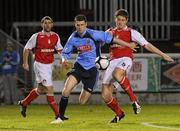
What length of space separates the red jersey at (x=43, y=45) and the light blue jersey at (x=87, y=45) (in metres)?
1.74

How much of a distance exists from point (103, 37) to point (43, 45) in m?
2.29

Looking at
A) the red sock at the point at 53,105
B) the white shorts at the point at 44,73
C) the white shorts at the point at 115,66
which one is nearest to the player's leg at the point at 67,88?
the white shorts at the point at 115,66

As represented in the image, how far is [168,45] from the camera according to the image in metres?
28.9

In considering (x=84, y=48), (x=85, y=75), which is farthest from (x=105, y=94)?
(x=84, y=48)

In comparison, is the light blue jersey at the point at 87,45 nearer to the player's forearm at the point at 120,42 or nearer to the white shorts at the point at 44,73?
the player's forearm at the point at 120,42

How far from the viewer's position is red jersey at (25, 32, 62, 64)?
17.4 meters

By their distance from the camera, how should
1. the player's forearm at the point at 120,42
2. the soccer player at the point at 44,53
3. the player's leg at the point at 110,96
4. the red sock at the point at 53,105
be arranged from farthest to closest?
the soccer player at the point at 44,53, the red sock at the point at 53,105, the player's leg at the point at 110,96, the player's forearm at the point at 120,42

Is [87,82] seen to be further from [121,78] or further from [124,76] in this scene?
[124,76]

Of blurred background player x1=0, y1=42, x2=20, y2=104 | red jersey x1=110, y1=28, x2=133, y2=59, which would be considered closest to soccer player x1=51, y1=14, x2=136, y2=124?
red jersey x1=110, y1=28, x2=133, y2=59

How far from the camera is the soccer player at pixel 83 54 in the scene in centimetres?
1556

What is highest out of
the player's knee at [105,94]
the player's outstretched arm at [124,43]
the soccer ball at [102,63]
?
the player's outstretched arm at [124,43]

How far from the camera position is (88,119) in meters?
17.6

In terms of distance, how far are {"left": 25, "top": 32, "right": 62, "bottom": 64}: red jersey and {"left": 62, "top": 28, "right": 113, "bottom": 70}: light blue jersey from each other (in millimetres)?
1744

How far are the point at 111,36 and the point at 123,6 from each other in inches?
596
